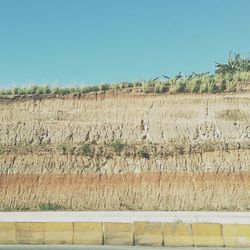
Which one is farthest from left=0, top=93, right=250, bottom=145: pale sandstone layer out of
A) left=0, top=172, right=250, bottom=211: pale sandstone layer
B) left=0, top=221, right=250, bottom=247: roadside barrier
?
left=0, top=221, right=250, bottom=247: roadside barrier

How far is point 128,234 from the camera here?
18328mm

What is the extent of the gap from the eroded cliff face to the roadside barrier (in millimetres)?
10408

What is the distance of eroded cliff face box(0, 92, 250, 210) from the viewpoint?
96.1ft

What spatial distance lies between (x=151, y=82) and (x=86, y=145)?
7.59 meters

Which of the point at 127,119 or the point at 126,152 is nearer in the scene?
the point at 126,152

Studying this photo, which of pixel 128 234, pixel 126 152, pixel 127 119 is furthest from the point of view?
pixel 127 119

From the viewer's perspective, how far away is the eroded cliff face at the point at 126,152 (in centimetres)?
2930

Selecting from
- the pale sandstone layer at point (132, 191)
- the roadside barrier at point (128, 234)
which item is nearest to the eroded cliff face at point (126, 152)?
the pale sandstone layer at point (132, 191)

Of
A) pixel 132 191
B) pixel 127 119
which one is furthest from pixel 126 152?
pixel 127 119

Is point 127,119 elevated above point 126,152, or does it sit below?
above

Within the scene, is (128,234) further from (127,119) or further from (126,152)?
(127,119)

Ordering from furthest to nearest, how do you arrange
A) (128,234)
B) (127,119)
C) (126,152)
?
(127,119), (126,152), (128,234)

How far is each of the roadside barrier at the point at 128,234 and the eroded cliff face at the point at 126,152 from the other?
10408 millimetres

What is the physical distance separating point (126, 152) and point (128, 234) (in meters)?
13.5
